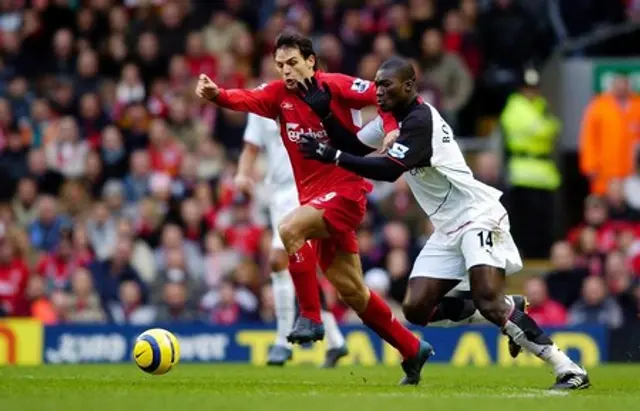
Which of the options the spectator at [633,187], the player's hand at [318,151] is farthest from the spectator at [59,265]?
the player's hand at [318,151]

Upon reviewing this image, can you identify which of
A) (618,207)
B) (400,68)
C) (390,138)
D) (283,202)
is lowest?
(618,207)

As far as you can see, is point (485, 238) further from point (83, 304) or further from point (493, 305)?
point (83, 304)

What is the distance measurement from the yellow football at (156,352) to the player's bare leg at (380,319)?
1.29 metres

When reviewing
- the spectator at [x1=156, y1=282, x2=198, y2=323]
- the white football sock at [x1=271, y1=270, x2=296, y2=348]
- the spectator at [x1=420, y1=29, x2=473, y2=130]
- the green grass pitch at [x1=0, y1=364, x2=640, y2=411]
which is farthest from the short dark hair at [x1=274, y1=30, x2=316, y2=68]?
the spectator at [x1=420, y1=29, x2=473, y2=130]

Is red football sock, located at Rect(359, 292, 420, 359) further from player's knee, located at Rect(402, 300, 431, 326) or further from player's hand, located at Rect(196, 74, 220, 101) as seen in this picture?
player's hand, located at Rect(196, 74, 220, 101)

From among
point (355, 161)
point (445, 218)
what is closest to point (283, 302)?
point (445, 218)

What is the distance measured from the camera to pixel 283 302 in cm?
1503

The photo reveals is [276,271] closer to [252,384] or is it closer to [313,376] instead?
[313,376]

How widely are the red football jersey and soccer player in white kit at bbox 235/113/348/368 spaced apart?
2.26m

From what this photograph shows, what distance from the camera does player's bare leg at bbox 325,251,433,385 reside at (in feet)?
39.4

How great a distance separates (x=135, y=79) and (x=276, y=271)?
6.91 metres

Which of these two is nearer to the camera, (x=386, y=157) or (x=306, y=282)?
(x=386, y=157)

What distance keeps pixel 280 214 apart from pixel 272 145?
61 centimetres

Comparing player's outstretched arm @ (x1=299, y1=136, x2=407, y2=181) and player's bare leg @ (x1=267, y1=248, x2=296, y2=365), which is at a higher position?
player's outstretched arm @ (x1=299, y1=136, x2=407, y2=181)
